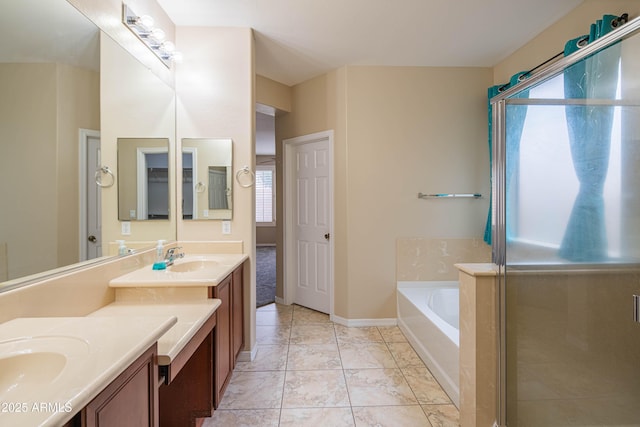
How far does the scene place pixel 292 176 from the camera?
3404mm

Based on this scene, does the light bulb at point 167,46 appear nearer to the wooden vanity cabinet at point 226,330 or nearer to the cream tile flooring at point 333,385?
the wooden vanity cabinet at point 226,330

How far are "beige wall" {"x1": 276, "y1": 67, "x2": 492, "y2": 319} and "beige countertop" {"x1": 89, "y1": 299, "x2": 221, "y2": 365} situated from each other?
1745 mm

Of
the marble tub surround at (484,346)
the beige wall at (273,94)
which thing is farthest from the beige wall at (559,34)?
the beige wall at (273,94)

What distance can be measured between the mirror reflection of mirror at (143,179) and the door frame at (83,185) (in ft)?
0.91

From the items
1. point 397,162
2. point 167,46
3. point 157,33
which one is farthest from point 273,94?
point 397,162

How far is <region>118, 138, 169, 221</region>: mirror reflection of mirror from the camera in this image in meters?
1.56

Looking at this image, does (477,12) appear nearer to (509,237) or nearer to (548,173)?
(548,173)

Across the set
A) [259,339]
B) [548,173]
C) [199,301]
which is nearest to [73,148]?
[199,301]

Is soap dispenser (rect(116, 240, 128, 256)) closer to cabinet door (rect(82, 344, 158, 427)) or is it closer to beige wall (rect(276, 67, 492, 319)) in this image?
cabinet door (rect(82, 344, 158, 427))

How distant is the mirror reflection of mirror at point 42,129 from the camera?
917 millimetres

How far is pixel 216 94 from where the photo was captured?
86.6 inches

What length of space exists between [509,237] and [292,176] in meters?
2.45

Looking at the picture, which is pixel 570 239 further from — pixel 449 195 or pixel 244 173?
pixel 244 173

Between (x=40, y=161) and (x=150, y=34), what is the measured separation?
1242mm
